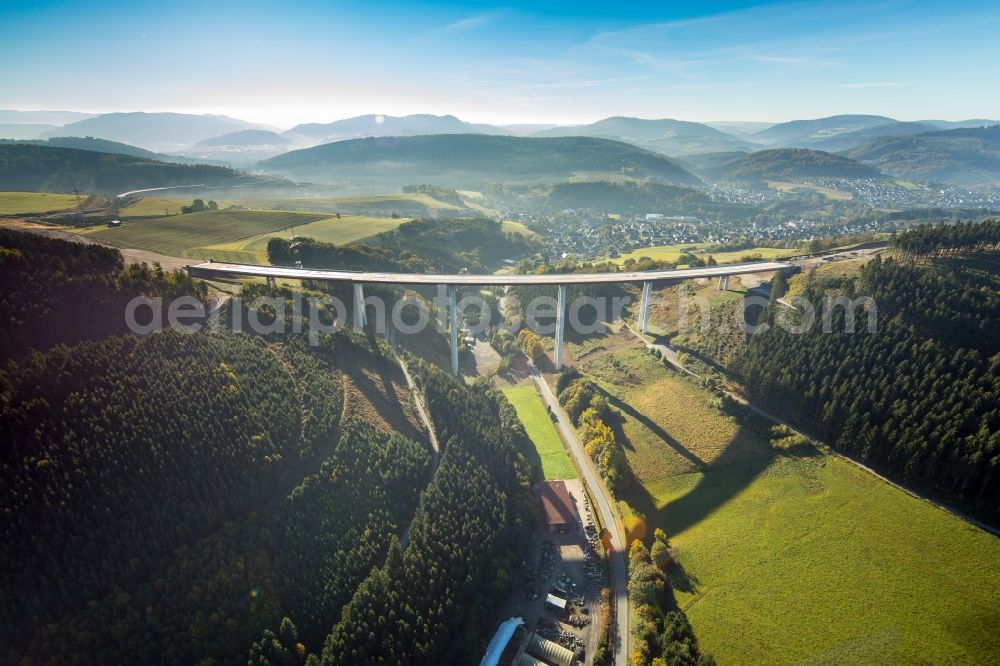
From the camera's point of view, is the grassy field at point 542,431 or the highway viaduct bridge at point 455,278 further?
the highway viaduct bridge at point 455,278

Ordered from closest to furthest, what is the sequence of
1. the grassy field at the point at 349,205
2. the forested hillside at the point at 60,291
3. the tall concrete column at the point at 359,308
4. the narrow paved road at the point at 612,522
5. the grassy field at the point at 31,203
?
1. the narrow paved road at the point at 612,522
2. the forested hillside at the point at 60,291
3. the tall concrete column at the point at 359,308
4. the grassy field at the point at 31,203
5. the grassy field at the point at 349,205

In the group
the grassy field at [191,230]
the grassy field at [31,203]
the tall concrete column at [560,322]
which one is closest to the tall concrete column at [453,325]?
the tall concrete column at [560,322]

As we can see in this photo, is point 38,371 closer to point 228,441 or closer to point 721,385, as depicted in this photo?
point 228,441

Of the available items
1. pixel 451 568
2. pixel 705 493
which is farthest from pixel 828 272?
pixel 451 568

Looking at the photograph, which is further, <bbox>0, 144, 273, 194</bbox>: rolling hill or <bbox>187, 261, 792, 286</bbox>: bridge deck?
<bbox>0, 144, 273, 194</bbox>: rolling hill

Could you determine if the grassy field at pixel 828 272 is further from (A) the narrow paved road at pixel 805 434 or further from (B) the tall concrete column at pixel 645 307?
(A) the narrow paved road at pixel 805 434

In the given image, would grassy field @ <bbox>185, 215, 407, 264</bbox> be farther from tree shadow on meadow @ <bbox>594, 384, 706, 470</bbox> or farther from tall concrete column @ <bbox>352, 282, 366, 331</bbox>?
A: tree shadow on meadow @ <bbox>594, 384, 706, 470</bbox>

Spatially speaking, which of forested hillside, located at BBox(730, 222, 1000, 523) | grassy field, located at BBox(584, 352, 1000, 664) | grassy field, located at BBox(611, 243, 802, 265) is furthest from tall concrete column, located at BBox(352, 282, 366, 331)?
grassy field, located at BBox(611, 243, 802, 265)
